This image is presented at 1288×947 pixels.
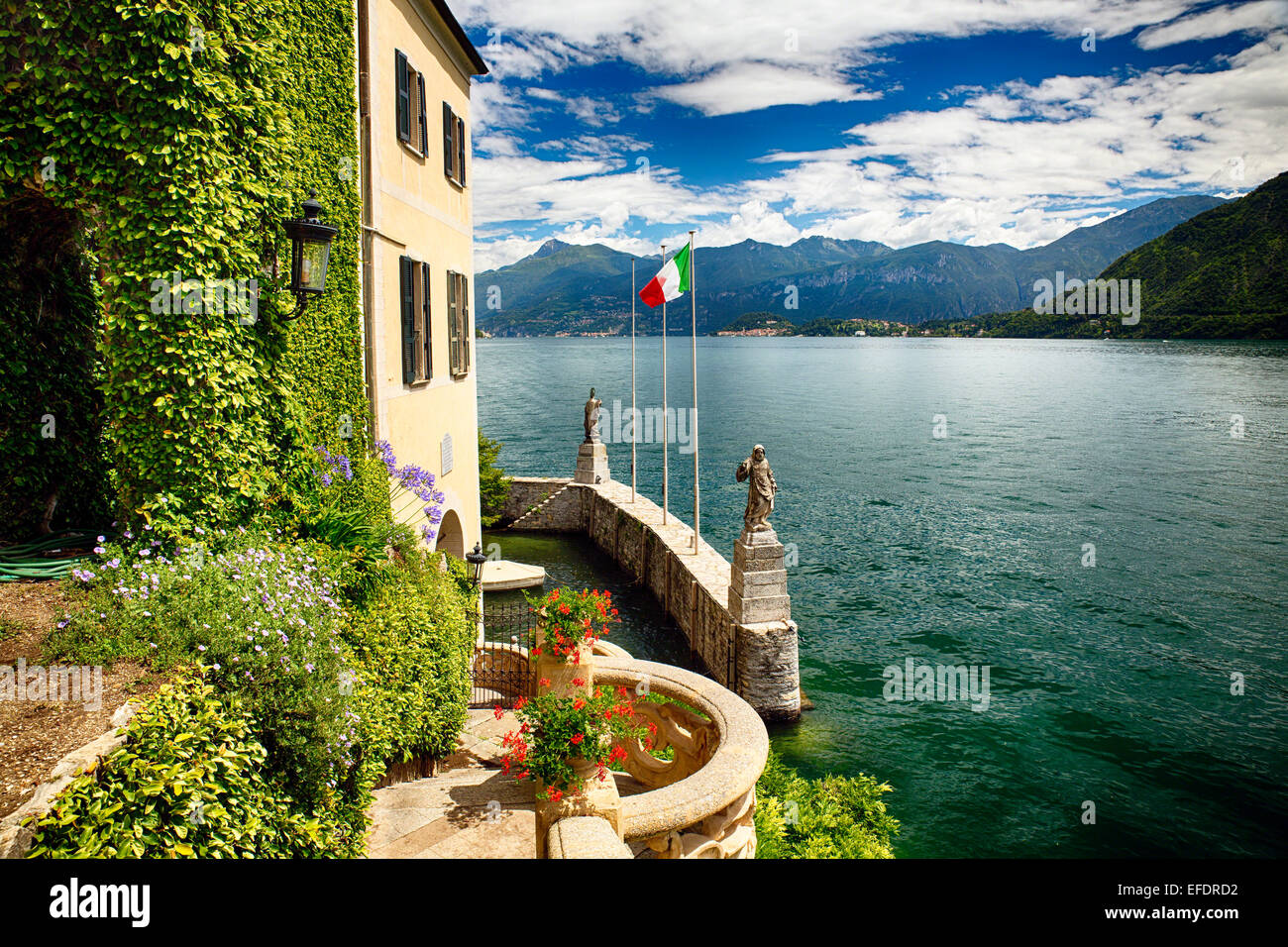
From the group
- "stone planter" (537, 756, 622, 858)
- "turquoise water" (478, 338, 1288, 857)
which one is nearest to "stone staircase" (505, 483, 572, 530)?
"turquoise water" (478, 338, 1288, 857)

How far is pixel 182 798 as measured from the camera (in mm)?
4332

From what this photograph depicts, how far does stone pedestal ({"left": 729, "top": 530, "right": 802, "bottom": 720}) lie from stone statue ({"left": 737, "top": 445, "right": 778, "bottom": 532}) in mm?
260

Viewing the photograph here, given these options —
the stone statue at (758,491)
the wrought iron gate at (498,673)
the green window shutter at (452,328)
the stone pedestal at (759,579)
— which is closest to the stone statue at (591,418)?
the stone statue at (758,491)

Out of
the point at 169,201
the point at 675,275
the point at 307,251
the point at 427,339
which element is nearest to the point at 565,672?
the point at 307,251

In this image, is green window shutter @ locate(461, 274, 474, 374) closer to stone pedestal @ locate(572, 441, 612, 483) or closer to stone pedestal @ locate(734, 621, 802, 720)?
stone pedestal @ locate(734, 621, 802, 720)

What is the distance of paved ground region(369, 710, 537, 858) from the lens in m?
6.86

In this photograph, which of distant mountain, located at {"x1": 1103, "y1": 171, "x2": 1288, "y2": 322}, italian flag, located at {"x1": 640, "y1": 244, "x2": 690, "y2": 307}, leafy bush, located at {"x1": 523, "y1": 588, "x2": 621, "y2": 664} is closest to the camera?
leafy bush, located at {"x1": 523, "y1": 588, "x2": 621, "y2": 664}

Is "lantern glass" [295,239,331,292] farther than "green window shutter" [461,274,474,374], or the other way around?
"green window shutter" [461,274,474,374]

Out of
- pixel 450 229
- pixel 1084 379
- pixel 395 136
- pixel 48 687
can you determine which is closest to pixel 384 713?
pixel 48 687

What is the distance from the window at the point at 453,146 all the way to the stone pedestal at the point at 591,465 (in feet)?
73.4

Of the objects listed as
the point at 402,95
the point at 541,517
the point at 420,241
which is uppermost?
the point at 402,95

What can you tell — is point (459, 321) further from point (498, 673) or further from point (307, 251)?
point (307, 251)

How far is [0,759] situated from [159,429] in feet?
10.7

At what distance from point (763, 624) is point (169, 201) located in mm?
14663
